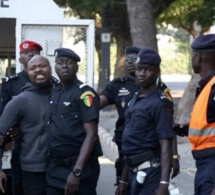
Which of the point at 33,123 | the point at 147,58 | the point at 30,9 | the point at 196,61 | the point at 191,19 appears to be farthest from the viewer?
the point at 191,19

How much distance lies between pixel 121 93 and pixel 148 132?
1.75 metres

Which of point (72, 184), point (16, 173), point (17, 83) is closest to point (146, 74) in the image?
point (72, 184)

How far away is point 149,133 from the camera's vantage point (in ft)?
17.8

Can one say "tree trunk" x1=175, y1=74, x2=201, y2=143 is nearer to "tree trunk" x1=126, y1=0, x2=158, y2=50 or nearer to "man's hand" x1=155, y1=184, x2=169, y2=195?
"tree trunk" x1=126, y1=0, x2=158, y2=50

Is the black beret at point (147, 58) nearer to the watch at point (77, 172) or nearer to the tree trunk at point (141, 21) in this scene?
the watch at point (77, 172)

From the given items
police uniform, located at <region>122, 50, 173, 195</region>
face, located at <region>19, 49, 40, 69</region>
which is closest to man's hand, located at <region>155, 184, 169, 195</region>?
police uniform, located at <region>122, 50, 173, 195</region>

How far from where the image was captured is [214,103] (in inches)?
183

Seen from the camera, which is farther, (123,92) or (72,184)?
(123,92)

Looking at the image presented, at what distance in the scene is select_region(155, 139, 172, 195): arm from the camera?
17.1 feet

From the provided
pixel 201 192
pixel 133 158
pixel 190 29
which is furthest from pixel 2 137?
pixel 190 29

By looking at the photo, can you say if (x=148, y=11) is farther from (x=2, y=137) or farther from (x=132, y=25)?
(x=2, y=137)

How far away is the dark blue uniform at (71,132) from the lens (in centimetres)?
586

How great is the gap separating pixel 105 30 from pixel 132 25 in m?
9.13

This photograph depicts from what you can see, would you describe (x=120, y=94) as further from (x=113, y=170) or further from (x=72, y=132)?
(x=113, y=170)
